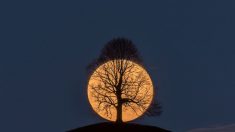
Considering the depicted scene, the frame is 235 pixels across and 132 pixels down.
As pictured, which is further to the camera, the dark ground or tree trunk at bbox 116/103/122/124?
tree trunk at bbox 116/103/122/124

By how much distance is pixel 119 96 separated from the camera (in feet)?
215

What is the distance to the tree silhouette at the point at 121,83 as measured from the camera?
6475cm

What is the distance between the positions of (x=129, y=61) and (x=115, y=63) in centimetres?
131

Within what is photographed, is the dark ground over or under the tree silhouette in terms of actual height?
under

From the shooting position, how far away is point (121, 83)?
215ft

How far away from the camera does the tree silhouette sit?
64.8m

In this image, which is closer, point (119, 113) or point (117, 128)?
point (117, 128)

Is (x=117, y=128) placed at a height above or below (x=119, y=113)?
below

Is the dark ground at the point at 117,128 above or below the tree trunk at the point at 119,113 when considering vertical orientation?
below

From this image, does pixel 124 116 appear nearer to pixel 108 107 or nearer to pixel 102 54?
pixel 108 107

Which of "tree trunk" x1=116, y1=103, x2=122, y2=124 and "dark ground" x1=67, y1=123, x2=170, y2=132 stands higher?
"tree trunk" x1=116, y1=103, x2=122, y2=124

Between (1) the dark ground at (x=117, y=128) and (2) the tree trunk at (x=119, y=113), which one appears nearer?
(1) the dark ground at (x=117, y=128)

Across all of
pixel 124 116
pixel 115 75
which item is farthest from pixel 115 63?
pixel 124 116

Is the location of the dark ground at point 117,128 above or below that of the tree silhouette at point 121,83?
below
